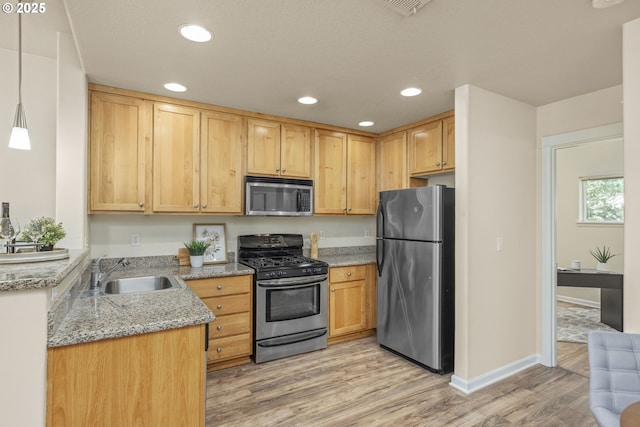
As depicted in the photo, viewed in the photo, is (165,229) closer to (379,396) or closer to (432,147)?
(379,396)

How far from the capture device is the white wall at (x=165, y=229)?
3045mm

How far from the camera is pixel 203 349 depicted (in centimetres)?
169

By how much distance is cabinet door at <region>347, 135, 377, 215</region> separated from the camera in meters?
4.04

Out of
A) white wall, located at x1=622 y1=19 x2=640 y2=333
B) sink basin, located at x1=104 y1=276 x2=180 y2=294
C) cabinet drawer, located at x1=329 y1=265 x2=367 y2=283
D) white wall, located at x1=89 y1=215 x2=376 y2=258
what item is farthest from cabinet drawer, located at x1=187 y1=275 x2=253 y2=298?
white wall, located at x1=622 y1=19 x2=640 y2=333

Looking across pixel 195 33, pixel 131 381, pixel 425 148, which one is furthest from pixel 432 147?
pixel 131 381

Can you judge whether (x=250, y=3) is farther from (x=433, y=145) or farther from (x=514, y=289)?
(x=514, y=289)

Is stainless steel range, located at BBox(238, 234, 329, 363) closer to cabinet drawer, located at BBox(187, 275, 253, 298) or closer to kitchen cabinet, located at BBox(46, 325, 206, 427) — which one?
cabinet drawer, located at BBox(187, 275, 253, 298)

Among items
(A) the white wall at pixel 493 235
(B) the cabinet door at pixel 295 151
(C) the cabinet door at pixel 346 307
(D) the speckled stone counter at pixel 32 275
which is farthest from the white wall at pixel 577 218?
(D) the speckled stone counter at pixel 32 275

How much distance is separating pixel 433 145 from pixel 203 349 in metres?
2.81

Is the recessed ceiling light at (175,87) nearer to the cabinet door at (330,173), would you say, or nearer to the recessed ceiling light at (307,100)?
the recessed ceiling light at (307,100)

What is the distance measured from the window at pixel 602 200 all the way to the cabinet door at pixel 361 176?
3.55m

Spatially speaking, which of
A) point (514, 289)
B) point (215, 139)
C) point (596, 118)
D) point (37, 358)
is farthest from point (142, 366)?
point (596, 118)

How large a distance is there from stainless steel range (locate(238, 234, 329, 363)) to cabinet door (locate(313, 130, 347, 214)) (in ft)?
2.31

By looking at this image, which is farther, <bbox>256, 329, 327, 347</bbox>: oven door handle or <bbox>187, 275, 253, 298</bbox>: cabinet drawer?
<bbox>256, 329, 327, 347</bbox>: oven door handle
